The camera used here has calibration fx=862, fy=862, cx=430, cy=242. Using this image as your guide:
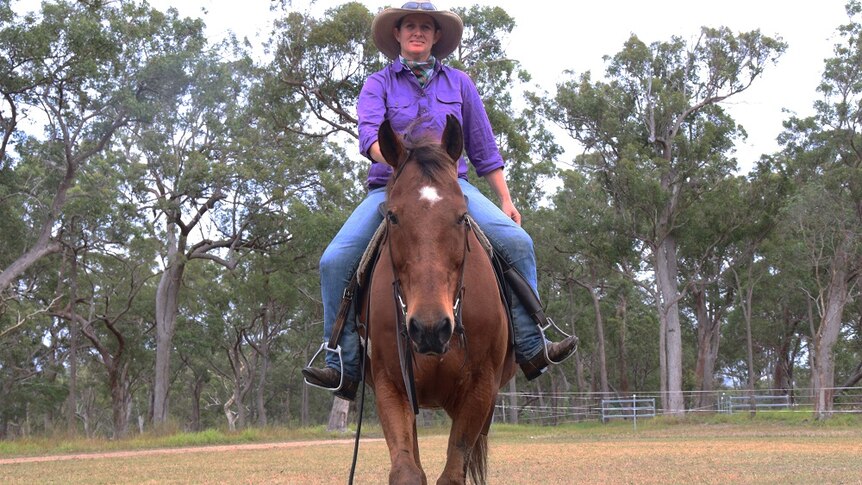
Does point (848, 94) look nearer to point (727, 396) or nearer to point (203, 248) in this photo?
point (727, 396)

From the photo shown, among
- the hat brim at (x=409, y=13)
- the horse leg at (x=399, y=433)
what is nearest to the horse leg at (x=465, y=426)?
the horse leg at (x=399, y=433)

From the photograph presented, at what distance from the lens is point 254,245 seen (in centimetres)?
3978

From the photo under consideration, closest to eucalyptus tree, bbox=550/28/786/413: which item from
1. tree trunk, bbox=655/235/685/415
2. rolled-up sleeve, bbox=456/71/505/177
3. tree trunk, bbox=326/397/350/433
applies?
tree trunk, bbox=655/235/685/415

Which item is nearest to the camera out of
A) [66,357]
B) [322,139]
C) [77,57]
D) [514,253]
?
[514,253]

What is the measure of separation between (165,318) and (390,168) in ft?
128

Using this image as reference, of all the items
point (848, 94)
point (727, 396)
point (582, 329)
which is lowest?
point (727, 396)

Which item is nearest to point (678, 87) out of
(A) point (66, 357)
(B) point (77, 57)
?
(B) point (77, 57)

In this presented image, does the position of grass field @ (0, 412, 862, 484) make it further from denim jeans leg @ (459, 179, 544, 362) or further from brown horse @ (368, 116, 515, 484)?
brown horse @ (368, 116, 515, 484)

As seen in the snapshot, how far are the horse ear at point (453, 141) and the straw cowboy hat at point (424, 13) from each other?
1541 millimetres

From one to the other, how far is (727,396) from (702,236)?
8.82m

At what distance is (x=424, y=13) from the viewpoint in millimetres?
6379

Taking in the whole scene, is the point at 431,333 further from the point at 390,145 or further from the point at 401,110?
the point at 401,110

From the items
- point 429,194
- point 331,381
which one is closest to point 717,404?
point 331,381

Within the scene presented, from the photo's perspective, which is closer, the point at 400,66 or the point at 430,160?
the point at 430,160
